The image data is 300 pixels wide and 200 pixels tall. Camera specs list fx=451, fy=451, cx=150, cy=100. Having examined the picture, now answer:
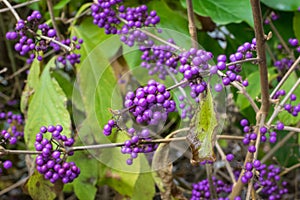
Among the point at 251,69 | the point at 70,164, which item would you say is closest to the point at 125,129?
the point at 70,164

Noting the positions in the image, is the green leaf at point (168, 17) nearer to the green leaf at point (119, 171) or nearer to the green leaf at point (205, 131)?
the green leaf at point (119, 171)

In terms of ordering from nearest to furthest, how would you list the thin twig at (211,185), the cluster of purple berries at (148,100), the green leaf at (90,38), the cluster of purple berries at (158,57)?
the cluster of purple berries at (148,100) < the cluster of purple berries at (158,57) < the thin twig at (211,185) < the green leaf at (90,38)

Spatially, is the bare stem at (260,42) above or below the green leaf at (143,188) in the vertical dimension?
above

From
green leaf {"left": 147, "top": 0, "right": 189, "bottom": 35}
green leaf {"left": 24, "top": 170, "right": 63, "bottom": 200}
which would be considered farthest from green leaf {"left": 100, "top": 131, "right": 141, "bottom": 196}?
green leaf {"left": 147, "top": 0, "right": 189, "bottom": 35}

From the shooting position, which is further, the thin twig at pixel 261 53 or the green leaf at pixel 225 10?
the green leaf at pixel 225 10

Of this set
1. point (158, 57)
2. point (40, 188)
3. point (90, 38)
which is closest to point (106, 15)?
point (158, 57)

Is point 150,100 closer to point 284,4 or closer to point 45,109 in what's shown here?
point 45,109

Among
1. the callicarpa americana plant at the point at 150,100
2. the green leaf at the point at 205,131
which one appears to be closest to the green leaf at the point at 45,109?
the callicarpa americana plant at the point at 150,100
